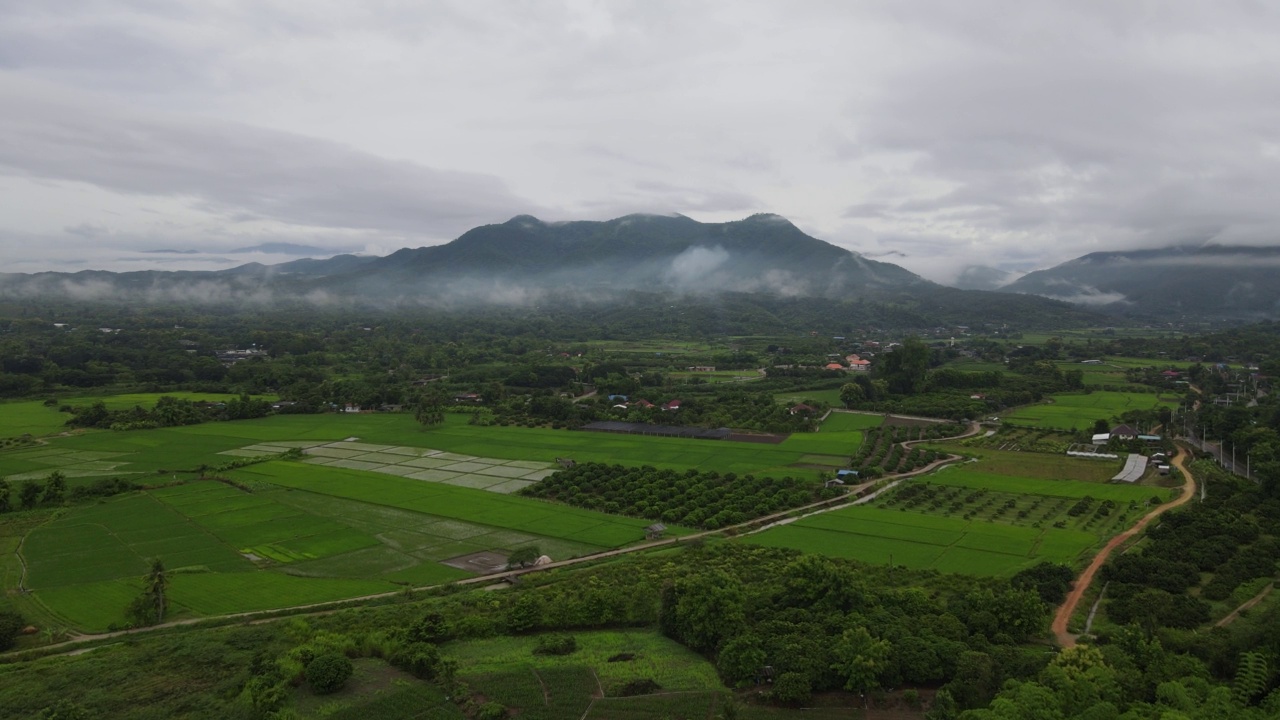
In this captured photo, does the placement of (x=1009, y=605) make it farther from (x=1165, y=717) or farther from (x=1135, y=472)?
(x=1135, y=472)

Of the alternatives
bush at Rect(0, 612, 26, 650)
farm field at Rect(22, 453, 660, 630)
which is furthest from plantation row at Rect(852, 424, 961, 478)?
bush at Rect(0, 612, 26, 650)

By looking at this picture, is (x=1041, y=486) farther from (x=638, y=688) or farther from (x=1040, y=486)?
(x=638, y=688)

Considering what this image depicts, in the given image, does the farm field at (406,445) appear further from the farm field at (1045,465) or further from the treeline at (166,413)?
the farm field at (1045,465)

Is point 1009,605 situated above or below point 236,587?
above

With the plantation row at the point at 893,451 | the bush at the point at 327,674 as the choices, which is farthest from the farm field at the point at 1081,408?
the bush at the point at 327,674

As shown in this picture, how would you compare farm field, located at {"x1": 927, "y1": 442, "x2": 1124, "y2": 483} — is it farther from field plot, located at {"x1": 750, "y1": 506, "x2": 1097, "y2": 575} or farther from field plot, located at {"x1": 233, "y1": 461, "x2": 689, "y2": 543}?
field plot, located at {"x1": 233, "y1": 461, "x2": 689, "y2": 543}

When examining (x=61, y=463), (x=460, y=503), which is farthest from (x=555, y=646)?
(x=61, y=463)

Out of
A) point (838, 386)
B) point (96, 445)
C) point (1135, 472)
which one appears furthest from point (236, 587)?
point (838, 386)
